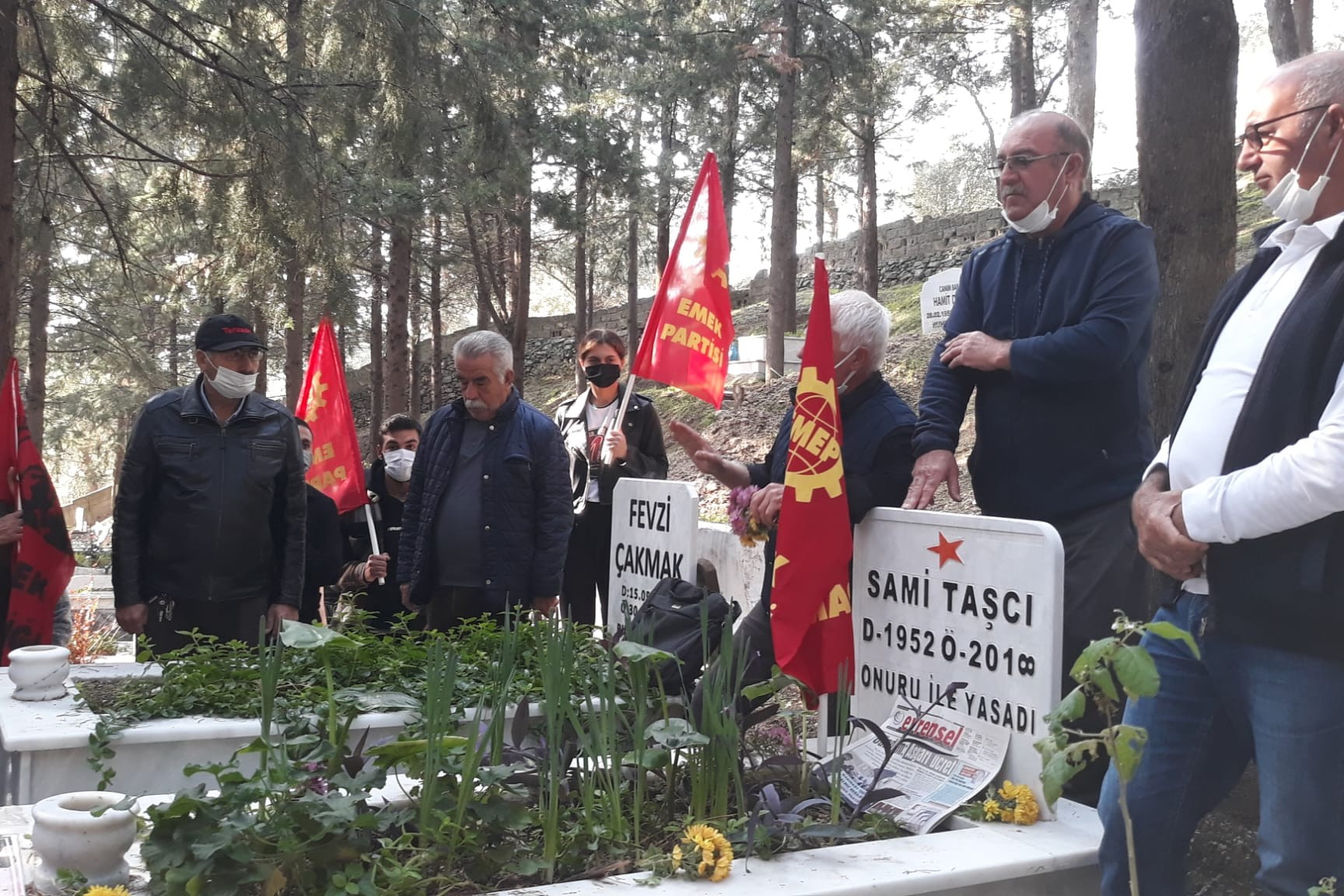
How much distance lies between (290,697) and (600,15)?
11716 millimetres

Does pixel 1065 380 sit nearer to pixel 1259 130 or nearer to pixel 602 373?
pixel 1259 130

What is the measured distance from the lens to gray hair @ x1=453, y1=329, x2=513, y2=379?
4.99m

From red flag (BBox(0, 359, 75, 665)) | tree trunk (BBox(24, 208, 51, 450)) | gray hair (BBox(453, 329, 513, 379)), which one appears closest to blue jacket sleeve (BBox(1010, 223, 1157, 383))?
gray hair (BBox(453, 329, 513, 379))

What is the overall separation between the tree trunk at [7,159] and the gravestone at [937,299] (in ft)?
25.3

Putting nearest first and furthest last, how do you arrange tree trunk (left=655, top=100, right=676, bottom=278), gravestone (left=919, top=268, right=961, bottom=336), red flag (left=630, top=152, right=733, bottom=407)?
1. red flag (left=630, top=152, right=733, bottom=407)
2. gravestone (left=919, top=268, right=961, bottom=336)
3. tree trunk (left=655, top=100, right=676, bottom=278)

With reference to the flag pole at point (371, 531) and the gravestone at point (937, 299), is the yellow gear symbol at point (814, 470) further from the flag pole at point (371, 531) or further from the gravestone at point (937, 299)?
the gravestone at point (937, 299)

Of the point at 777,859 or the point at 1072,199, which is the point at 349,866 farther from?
the point at 1072,199

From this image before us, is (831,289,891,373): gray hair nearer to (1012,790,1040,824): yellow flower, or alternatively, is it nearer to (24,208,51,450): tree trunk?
(1012,790,1040,824): yellow flower

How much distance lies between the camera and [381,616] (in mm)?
6152

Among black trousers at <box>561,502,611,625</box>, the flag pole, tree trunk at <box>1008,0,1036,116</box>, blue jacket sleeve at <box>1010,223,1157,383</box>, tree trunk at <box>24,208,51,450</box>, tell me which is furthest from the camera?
tree trunk at <box>1008,0,1036,116</box>

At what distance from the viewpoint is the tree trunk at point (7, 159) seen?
20.5 feet

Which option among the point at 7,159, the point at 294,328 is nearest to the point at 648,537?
the point at 7,159

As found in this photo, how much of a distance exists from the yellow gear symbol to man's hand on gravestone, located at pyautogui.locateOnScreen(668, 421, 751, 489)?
0.50 metres

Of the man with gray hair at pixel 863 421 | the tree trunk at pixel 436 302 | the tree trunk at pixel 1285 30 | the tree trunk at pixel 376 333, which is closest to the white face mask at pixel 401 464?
the man with gray hair at pixel 863 421
